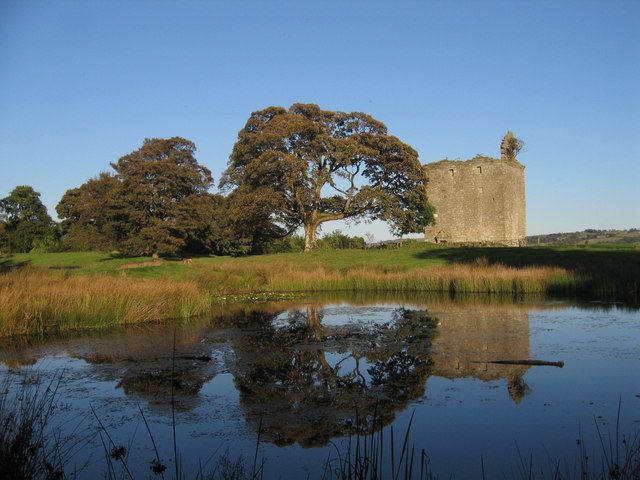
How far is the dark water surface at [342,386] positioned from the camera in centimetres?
505

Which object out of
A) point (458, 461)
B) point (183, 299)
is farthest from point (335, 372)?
point (183, 299)

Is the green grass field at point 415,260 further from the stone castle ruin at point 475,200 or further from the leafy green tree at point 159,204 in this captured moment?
the stone castle ruin at point 475,200

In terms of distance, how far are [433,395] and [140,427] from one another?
128 inches

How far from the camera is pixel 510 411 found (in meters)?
5.95

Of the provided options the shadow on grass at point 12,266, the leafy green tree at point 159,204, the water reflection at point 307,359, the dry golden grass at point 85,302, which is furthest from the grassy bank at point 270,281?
the leafy green tree at point 159,204

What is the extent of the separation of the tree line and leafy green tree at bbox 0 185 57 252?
48.2 feet

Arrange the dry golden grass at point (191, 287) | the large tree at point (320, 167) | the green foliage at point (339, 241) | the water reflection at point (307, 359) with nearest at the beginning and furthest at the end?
the water reflection at point (307, 359), the dry golden grass at point (191, 287), the large tree at point (320, 167), the green foliage at point (339, 241)

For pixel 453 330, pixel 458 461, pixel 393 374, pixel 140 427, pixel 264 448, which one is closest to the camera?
pixel 458 461

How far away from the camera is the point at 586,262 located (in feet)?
66.8

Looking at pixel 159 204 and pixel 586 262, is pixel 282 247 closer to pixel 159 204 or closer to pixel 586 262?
pixel 159 204

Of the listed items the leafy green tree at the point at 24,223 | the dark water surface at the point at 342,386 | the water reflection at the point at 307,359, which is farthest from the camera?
the leafy green tree at the point at 24,223

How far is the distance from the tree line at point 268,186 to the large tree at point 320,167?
2.4 inches

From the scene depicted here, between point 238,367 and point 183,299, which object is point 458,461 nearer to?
point 238,367

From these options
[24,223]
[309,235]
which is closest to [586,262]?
[309,235]
